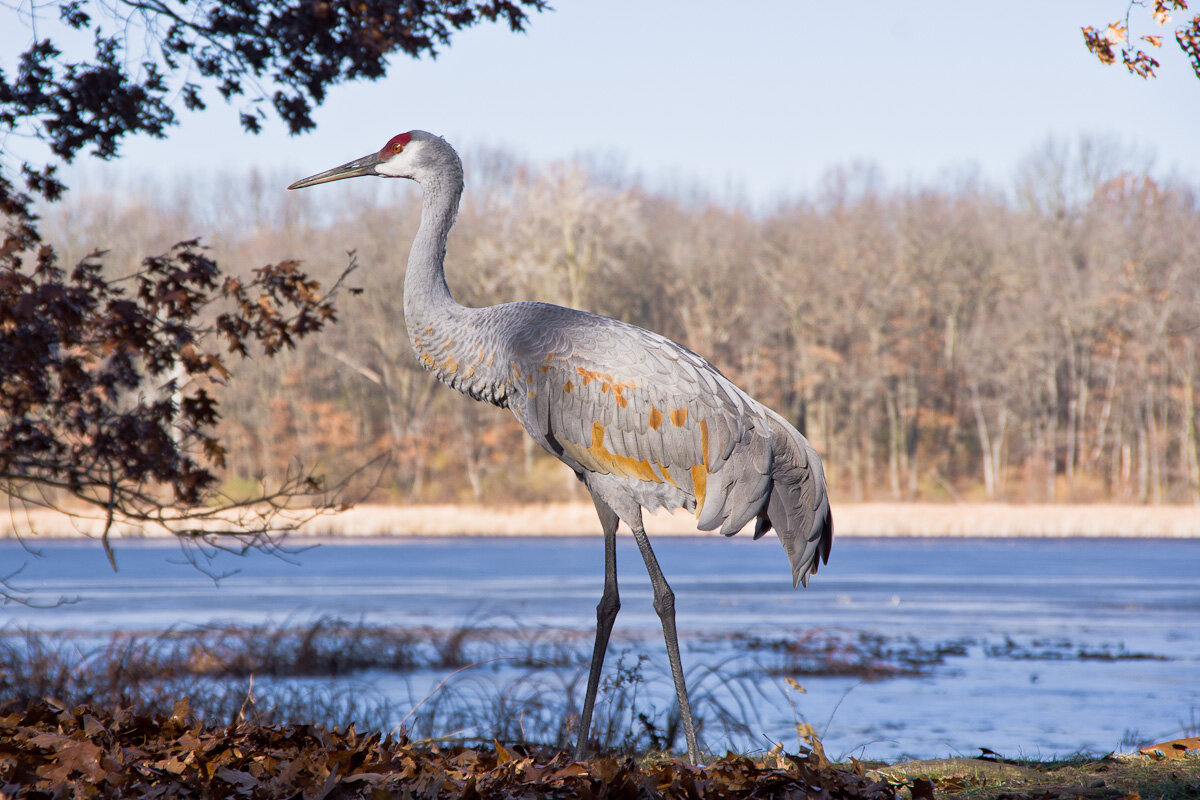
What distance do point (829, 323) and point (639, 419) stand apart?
39.1 metres

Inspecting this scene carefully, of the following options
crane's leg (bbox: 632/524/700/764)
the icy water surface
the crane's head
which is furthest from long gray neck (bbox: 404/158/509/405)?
the icy water surface

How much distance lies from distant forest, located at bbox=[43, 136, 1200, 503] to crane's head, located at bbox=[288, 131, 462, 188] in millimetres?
31486

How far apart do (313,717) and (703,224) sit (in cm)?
3874

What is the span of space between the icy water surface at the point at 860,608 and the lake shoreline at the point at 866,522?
59cm

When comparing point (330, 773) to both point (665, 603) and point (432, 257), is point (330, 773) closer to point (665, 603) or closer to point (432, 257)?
point (665, 603)

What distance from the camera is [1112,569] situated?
25766 mm

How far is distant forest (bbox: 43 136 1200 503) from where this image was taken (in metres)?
38.5

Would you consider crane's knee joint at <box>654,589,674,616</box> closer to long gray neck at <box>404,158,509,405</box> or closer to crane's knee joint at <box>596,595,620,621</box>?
crane's knee joint at <box>596,595,620,621</box>

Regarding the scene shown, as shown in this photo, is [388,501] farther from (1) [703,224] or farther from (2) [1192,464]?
(2) [1192,464]

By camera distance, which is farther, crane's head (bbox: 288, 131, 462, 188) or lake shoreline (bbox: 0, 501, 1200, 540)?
lake shoreline (bbox: 0, 501, 1200, 540)

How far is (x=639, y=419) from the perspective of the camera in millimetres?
4715

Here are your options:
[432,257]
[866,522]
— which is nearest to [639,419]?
[432,257]

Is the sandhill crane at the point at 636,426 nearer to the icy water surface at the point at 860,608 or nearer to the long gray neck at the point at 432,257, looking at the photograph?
the long gray neck at the point at 432,257

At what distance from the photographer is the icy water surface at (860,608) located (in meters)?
9.61
